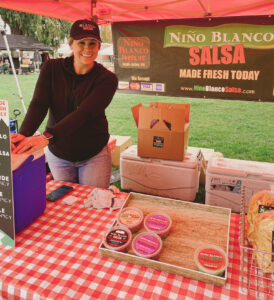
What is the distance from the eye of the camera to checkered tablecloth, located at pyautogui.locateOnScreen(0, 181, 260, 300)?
897mm

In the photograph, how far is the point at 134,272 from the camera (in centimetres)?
99

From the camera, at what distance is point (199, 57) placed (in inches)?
124

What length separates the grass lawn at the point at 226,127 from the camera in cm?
493

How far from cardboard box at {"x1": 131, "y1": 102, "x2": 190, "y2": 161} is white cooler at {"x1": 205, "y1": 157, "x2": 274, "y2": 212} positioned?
0.40 meters

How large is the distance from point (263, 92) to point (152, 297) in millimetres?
2818

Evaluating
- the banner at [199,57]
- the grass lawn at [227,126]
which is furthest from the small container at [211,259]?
the grass lawn at [227,126]

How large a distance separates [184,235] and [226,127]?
18.5 feet

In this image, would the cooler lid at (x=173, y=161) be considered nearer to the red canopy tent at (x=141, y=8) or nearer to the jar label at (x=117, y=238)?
the red canopy tent at (x=141, y=8)

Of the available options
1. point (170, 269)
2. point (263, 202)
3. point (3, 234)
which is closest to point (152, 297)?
point (170, 269)

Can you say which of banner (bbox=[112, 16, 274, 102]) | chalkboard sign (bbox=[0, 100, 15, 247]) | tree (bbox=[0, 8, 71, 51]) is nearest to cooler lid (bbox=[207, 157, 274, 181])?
banner (bbox=[112, 16, 274, 102])

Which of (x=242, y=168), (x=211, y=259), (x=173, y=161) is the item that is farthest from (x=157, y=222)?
(x=242, y=168)

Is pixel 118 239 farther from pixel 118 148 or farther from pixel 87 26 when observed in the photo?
pixel 118 148

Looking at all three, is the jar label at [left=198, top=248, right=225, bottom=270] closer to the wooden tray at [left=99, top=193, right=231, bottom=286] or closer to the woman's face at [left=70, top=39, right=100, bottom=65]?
the wooden tray at [left=99, top=193, right=231, bottom=286]

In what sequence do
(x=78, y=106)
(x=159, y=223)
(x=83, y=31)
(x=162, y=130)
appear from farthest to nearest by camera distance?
(x=162, y=130) < (x=78, y=106) < (x=83, y=31) < (x=159, y=223)
